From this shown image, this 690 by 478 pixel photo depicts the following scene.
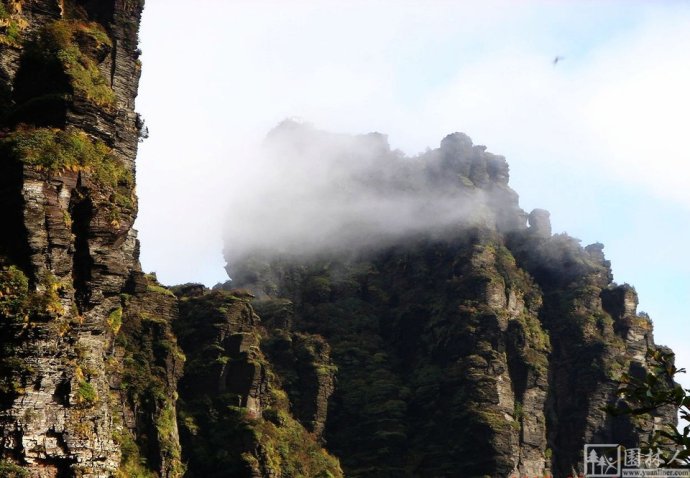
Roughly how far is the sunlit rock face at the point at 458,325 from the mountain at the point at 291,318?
11.4 inches

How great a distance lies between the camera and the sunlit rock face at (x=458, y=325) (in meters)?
113

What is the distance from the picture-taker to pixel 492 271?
126188mm

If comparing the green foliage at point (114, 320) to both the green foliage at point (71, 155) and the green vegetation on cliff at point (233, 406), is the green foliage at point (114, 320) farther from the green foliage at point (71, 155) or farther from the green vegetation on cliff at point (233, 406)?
the green vegetation on cliff at point (233, 406)

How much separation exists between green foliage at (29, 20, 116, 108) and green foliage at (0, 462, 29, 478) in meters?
22.7

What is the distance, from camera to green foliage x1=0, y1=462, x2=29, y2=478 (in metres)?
46.5

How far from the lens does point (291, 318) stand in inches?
4843

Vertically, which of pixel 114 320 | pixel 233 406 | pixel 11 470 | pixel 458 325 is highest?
pixel 458 325

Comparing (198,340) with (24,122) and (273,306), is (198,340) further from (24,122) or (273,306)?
(24,122)

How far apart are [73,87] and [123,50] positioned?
42.7 feet

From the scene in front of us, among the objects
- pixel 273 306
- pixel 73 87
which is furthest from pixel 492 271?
pixel 73 87

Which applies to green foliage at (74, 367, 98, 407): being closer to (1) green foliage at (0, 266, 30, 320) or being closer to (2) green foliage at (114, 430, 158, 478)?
(1) green foliage at (0, 266, 30, 320)

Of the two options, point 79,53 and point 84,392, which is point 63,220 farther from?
point 79,53

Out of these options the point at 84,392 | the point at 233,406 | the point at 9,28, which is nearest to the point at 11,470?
the point at 84,392

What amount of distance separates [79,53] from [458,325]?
224 feet
